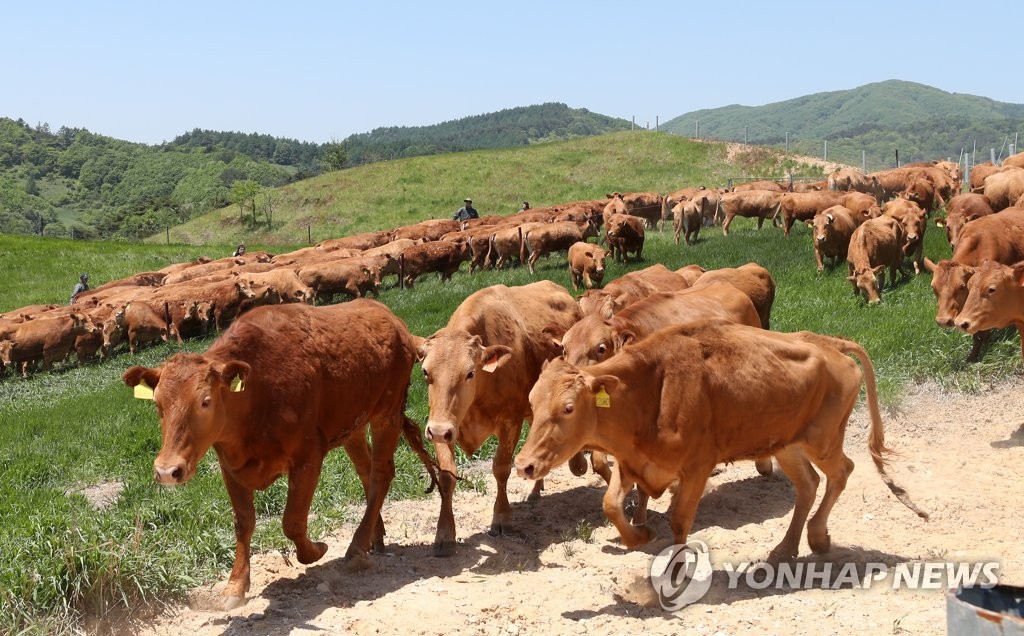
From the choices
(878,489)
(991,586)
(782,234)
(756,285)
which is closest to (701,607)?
(991,586)

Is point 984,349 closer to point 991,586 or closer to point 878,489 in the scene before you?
point 878,489

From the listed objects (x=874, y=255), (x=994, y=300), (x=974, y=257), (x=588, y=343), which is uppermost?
(x=974, y=257)

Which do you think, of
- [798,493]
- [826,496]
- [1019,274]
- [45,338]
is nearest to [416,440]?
[798,493]

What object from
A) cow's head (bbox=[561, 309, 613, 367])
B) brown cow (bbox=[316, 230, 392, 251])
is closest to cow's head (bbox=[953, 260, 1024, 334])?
cow's head (bbox=[561, 309, 613, 367])

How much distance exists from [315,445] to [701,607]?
3098 mm

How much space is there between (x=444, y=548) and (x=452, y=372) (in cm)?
157

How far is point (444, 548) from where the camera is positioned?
27.0 ft

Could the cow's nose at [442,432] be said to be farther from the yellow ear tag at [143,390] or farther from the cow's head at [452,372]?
the yellow ear tag at [143,390]

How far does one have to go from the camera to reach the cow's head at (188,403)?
617cm

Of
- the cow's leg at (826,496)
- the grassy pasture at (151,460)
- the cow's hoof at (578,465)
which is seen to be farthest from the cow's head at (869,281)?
the cow's leg at (826,496)

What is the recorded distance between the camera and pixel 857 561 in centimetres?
726

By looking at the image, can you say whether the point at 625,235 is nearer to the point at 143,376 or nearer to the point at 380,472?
the point at 380,472

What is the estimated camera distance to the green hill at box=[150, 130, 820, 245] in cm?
5938

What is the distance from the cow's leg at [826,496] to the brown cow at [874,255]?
11023 millimetres
